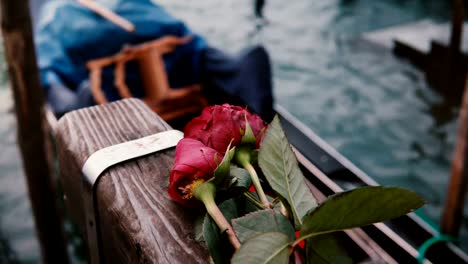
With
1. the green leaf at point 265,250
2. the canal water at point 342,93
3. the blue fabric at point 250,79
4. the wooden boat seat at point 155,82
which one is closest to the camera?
the green leaf at point 265,250

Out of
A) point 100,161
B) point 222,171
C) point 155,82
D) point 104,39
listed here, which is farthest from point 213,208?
point 104,39

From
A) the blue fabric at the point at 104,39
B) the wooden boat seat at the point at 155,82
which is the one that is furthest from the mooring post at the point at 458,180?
the blue fabric at the point at 104,39

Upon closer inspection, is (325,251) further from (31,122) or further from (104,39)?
(104,39)

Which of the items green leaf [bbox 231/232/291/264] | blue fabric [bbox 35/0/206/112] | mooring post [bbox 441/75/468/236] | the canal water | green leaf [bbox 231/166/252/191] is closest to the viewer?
green leaf [bbox 231/232/291/264]

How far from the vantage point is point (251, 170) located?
1.73 feet

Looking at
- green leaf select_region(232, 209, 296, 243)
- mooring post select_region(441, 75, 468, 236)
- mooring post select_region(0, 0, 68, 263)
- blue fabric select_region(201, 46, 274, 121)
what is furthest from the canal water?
green leaf select_region(232, 209, 296, 243)

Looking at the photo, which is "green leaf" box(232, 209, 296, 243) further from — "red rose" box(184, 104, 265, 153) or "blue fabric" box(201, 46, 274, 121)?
"blue fabric" box(201, 46, 274, 121)

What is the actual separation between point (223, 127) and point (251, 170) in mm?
58

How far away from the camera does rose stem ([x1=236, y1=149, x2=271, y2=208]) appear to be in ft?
1.65

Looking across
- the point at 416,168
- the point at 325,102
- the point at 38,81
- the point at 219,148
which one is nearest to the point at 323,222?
the point at 219,148

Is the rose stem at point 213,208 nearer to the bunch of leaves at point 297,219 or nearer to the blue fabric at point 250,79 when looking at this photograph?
the bunch of leaves at point 297,219

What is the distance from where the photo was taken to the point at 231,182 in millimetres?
499

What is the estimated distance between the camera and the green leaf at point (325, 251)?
1.37ft

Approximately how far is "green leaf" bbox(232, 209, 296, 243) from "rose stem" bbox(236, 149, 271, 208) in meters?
0.04
